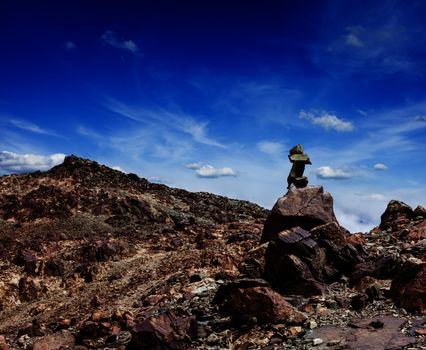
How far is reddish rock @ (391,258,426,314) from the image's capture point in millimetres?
9594

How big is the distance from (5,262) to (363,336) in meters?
20.6

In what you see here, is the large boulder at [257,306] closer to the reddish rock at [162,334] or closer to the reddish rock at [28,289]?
the reddish rock at [162,334]

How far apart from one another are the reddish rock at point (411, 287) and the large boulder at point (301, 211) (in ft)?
18.6

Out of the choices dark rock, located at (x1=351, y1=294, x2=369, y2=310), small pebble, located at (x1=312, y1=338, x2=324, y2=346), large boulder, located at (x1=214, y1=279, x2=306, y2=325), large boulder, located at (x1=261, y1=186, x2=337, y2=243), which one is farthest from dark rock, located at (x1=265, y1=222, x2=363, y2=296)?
small pebble, located at (x1=312, y1=338, x2=324, y2=346)

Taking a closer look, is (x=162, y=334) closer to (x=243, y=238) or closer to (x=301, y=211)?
(x=301, y=211)

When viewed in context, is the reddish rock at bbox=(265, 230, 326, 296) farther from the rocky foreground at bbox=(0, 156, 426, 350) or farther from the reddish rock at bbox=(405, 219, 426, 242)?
the reddish rock at bbox=(405, 219, 426, 242)

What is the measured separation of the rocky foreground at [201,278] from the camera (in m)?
9.68

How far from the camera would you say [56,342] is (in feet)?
38.8

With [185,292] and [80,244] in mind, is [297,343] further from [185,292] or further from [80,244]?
[80,244]

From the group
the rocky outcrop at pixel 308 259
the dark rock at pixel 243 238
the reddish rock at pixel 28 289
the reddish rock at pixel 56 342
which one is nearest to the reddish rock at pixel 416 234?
the rocky outcrop at pixel 308 259

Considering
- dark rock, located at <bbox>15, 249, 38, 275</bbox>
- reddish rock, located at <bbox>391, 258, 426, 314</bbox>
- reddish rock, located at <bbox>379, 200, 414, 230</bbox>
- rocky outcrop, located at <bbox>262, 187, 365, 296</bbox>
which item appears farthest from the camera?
dark rock, located at <bbox>15, 249, 38, 275</bbox>

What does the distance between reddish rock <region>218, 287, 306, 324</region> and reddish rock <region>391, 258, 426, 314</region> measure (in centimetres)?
242

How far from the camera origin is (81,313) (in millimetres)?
15492

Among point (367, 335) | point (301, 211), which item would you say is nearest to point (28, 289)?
point (301, 211)
